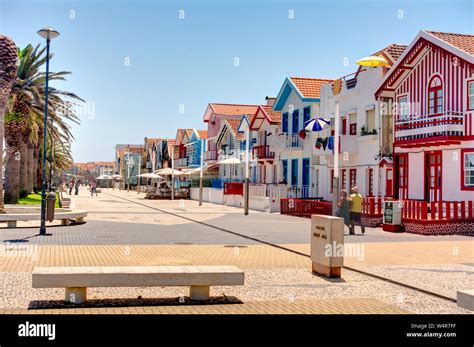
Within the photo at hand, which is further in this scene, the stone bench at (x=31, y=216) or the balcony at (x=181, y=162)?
the balcony at (x=181, y=162)

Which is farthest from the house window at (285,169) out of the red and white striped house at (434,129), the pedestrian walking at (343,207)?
the pedestrian walking at (343,207)

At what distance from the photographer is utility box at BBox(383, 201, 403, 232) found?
22062 millimetres

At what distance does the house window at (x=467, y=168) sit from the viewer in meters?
22.6

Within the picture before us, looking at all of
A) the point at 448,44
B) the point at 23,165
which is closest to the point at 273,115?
the point at 23,165

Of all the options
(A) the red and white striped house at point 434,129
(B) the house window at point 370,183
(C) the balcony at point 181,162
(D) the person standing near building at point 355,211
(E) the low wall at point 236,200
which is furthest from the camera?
(C) the balcony at point 181,162

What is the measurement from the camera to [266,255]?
14305 millimetres

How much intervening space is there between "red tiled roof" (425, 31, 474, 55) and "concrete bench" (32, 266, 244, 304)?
18.6 meters

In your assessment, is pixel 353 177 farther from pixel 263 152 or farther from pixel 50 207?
pixel 50 207

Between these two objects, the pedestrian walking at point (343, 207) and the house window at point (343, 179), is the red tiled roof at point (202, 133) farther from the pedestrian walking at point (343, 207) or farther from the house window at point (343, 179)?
the pedestrian walking at point (343, 207)

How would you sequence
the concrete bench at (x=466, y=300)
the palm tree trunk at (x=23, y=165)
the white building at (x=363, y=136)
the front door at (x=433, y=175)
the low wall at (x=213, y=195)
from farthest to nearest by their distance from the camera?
the low wall at (x=213, y=195)
the palm tree trunk at (x=23, y=165)
the white building at (x=363, y=136)
the front door at (x=433, y=175)
the concrete bench at (x=466, y=300)

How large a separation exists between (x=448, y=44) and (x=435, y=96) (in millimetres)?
2247

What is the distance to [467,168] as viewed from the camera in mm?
22812
